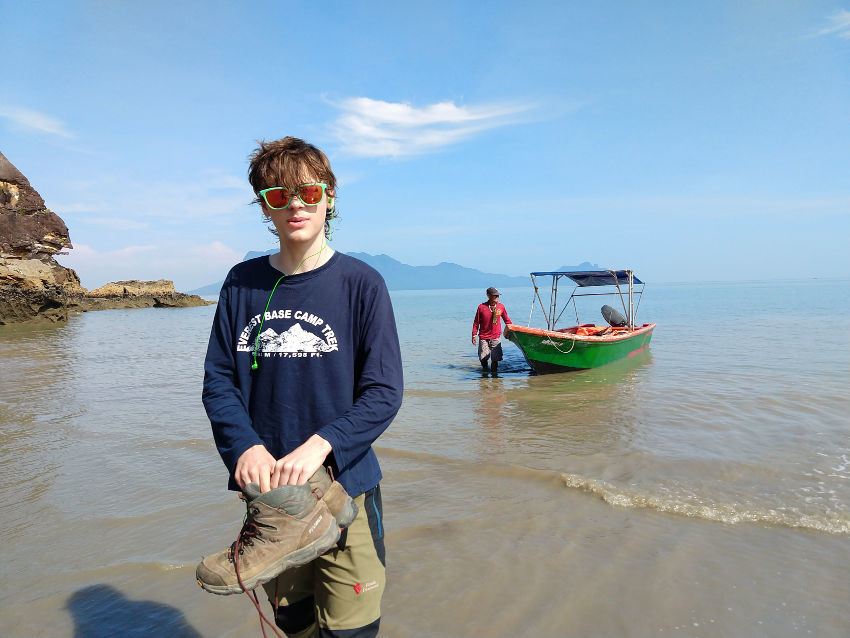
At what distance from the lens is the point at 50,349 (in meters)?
17.9

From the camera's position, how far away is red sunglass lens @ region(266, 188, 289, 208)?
75.2 inches

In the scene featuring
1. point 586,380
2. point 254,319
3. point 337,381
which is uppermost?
point 254,319

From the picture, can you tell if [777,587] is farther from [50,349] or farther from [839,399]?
[50,349]

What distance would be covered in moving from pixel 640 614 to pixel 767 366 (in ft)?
43.2

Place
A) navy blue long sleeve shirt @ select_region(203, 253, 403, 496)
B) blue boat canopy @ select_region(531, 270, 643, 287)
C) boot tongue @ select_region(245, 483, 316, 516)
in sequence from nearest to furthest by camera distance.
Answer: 1. boot tongue @ select_region(245, 483, 316, 516)
2. navy blue long sleeve shirt @ select_region(203, 253, 403, 496)
3. blue boat canopy @ select_region(531, 270, 643, 287)

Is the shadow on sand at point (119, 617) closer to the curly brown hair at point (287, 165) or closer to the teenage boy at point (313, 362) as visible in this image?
the teenage boy at point (313, 362)

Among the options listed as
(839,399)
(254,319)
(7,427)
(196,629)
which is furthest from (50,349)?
(839,399)

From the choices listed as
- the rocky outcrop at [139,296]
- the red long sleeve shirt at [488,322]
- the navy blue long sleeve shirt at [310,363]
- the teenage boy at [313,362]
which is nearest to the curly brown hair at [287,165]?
the teenage boy at [313,362]

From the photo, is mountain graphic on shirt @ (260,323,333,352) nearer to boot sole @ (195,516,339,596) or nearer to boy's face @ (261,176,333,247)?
boy's face @ (261,176,333,247)

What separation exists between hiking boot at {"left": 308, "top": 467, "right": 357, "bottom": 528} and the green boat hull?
38.4 feet

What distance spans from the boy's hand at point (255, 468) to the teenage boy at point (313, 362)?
0.09m

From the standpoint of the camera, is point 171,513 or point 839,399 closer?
point 171,513

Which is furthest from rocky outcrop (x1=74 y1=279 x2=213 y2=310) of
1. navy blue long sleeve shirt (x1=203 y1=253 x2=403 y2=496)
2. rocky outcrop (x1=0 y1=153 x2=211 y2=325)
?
navy blue long sleeve shirt (x1=203 y1=253 x2=403 y2=496)

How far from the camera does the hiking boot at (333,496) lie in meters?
1.73
